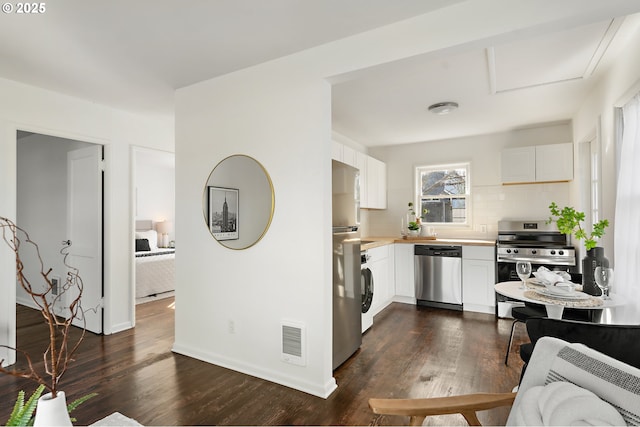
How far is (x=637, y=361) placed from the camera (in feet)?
4.51

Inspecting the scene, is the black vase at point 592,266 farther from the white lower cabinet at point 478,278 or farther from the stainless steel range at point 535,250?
the white lower cabinet at point 478,278

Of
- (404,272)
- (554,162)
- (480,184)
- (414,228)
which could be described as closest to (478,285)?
(404,272)

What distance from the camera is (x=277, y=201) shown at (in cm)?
264

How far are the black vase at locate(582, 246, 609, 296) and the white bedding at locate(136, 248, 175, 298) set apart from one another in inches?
199

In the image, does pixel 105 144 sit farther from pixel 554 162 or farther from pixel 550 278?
pixel 554 162

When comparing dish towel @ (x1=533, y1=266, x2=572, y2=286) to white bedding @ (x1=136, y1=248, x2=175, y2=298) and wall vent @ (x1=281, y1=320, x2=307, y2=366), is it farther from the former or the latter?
white bedding @ (x1=136, y1=248, x2=175, y2=298)

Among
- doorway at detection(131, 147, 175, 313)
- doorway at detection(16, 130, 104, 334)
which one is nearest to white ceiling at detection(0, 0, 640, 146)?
doorway at detection(16, 130, 104, 334)

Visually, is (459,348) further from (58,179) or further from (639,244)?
(58,179)

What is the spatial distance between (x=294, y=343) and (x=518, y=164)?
151 inches

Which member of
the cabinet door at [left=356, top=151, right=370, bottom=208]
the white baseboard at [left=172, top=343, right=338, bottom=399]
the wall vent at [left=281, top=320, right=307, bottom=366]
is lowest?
the white baseboard at [left=172, top=343, right=338, bottom=399]

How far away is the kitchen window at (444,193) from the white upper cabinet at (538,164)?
661 millimetres

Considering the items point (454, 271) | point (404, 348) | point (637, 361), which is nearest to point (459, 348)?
point (404, 348)

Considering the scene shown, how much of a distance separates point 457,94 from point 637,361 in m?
2.67

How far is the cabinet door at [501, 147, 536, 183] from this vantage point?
451 cm
